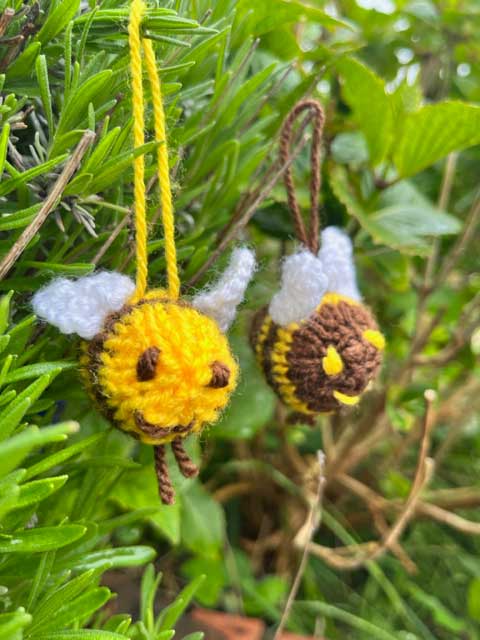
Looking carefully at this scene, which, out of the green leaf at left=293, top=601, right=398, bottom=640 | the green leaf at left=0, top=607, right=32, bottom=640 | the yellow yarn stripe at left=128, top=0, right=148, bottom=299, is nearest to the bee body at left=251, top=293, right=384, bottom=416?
the yellow yarn stripe at left=128, top=0, right=148, bottom=299

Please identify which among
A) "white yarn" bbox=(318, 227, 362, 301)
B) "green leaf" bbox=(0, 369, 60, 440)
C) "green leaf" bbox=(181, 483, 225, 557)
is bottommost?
"green leaf" bbox=(181, 483, 225, 557)

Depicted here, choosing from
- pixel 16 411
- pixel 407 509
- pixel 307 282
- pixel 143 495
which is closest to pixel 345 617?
pixel 407 509

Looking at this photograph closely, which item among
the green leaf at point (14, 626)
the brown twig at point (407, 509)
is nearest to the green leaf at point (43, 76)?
the green leaf at point (14, 626)

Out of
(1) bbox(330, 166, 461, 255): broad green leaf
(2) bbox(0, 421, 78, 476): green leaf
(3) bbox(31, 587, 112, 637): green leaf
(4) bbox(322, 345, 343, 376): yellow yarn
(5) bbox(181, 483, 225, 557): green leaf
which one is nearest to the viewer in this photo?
(2) bbox(0, 421, 78, 476): green leaf

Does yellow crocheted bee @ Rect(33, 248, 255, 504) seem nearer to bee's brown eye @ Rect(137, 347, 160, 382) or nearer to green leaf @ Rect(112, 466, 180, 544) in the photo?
bee's brown eye @ Rect(137, 347, 160, 382)

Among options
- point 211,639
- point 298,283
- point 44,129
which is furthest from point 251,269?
point 211,639

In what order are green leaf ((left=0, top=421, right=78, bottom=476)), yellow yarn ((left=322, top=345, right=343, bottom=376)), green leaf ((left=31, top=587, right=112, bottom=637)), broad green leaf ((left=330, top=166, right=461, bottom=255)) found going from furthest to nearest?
broad green leaf ((left=330, top=166, right=461, bottom=255)), yellow yarn ((left=322, top=345, right=343, bottom=376)), green leaf ((left=31, top=587, right=112, bottom=637)), green leaf ((left=0, top=421, right=78, bottom=476))

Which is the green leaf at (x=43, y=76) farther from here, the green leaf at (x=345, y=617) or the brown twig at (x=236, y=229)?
the green leaf at (x=345, y=617)

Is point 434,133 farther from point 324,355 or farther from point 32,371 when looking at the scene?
point 32,371
